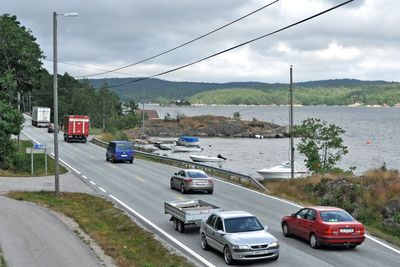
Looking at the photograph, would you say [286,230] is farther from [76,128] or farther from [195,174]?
[76,128]

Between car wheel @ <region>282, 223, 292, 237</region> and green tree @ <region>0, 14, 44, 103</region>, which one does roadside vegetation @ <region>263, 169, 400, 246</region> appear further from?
green tree @ <region>0, 14, 44, 103</region>

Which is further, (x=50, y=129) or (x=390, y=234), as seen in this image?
(x=50, y=129)

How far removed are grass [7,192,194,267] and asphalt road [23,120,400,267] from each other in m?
0.75

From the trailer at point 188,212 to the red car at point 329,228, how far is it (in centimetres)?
334

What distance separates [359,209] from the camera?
26281 millimetres

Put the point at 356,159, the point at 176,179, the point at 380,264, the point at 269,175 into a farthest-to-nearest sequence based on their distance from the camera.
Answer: the point at 356,159 → the point at 269,175 → the point at 176,179 → the point at 380,264

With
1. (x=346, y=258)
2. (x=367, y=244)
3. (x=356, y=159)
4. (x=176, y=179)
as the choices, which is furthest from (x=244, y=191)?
(x=356, y=159)

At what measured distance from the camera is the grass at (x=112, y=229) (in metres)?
16.2

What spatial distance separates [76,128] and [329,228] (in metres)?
61.3

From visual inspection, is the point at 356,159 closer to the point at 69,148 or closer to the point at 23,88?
the point at 69,148

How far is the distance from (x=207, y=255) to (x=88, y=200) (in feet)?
41.3

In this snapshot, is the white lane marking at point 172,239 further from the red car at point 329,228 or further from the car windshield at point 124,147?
the car windshield at point 124,147

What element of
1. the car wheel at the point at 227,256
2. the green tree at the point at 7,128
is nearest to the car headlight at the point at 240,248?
the car wheel at the point at 227,256

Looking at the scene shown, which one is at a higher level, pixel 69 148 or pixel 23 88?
pixel 23 88
